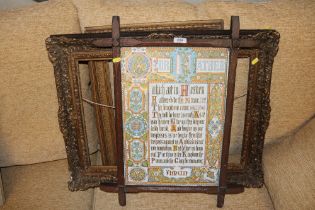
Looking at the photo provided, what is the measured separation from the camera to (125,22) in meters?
1.26

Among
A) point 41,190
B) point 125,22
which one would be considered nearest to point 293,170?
point 125,22

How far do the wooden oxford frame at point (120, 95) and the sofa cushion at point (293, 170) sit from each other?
0.06 metres

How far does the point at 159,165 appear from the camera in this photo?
123 cm

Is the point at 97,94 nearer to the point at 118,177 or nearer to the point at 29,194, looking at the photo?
the point at 118,177

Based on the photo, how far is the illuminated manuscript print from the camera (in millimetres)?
1119

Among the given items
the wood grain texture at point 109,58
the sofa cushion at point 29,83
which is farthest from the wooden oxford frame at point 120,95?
the sofa cushion at point 29,83

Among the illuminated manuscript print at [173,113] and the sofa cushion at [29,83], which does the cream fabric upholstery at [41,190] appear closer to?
the sofa cushion at [29,83]

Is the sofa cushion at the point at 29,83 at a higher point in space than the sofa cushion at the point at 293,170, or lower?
higher

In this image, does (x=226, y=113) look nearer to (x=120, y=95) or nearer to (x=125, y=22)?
(x=120, y=95)

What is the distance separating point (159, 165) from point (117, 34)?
0.48 m

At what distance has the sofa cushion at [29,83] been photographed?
124cm

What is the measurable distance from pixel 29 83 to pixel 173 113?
0.56 meters

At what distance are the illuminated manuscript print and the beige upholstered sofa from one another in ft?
0.41

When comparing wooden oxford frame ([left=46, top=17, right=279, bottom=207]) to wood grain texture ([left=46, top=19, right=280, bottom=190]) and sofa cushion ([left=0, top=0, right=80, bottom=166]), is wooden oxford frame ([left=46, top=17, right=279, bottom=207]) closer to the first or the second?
wood grain texture ([left=46, top=19, right=280, bottom=190])
